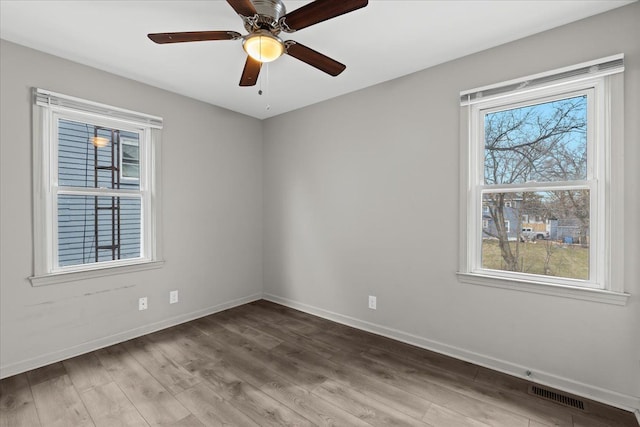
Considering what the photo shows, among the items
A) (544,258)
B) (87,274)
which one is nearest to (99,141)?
(87,274)

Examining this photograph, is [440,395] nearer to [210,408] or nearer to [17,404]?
[210,408]

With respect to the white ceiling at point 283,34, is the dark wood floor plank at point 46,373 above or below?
below

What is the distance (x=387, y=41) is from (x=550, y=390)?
9.39 feet

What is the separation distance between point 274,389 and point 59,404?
4.71 feet

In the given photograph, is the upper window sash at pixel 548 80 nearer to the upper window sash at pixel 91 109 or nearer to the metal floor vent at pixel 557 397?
the metal floor vent at pixel 557 397

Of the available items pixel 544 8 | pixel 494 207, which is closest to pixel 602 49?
pixel 544 8

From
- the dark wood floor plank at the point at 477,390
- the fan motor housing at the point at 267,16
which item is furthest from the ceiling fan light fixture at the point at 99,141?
the dark wood floor plank at the point at 477,390

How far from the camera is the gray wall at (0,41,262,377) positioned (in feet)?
7.80

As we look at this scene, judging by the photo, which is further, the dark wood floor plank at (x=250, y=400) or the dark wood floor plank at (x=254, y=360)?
the dark wood floor plank at (x=254, y=360)

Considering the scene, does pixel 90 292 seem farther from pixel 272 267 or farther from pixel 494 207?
pixel 494 207

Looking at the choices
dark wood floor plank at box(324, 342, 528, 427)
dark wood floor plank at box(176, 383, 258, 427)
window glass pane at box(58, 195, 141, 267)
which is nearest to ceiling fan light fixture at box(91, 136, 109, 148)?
window glass pane at box(58, 195, 141, 267)

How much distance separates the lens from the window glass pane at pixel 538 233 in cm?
218

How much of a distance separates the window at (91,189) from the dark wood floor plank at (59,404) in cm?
81

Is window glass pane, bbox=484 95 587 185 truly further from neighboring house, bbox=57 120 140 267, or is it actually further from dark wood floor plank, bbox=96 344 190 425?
neighboring house, bbox=57 120 140 267
